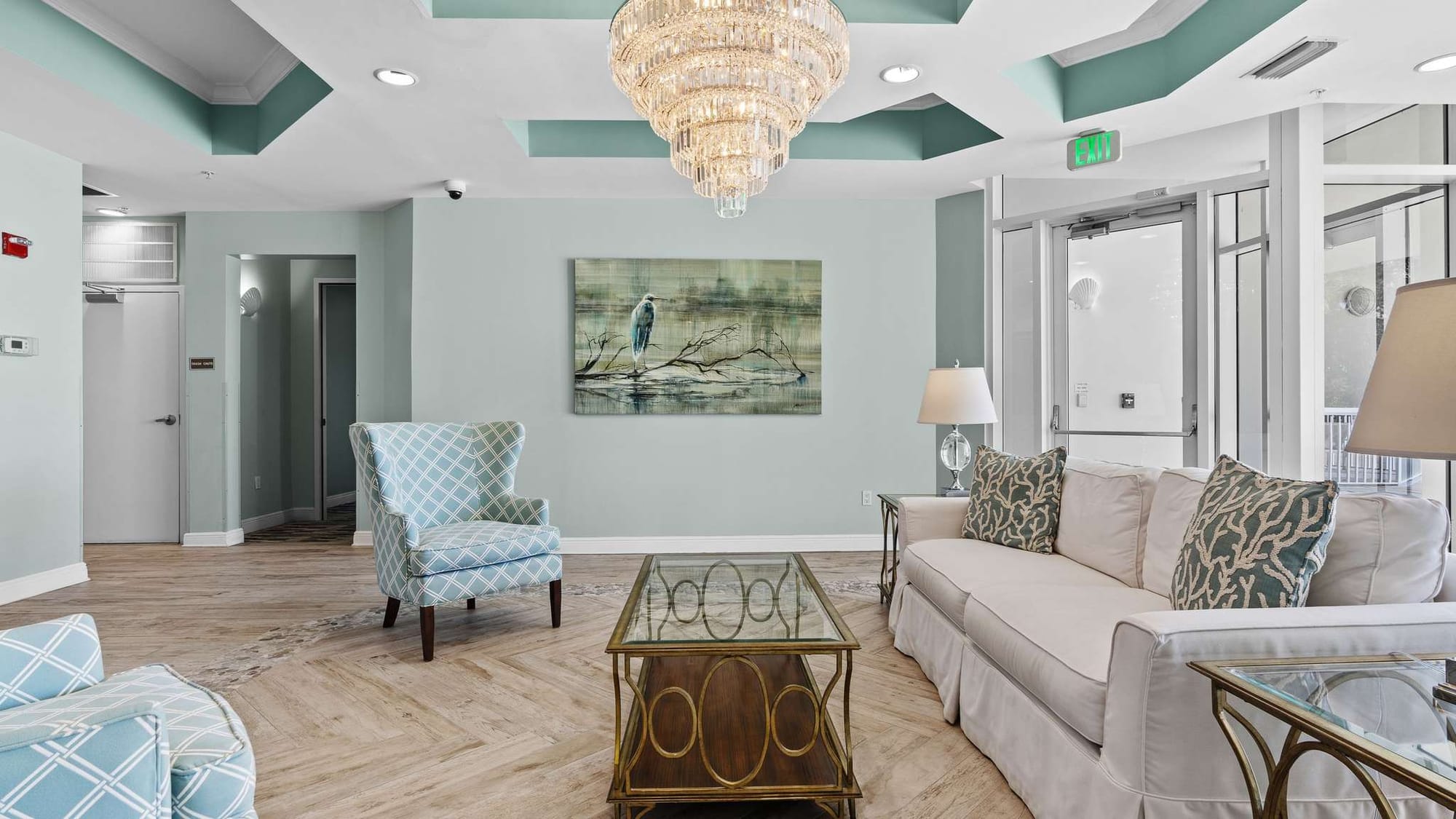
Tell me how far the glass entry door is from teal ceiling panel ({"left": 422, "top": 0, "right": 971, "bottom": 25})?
2056 mm

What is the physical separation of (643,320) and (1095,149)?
114 inches

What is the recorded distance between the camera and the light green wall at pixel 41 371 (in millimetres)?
3920

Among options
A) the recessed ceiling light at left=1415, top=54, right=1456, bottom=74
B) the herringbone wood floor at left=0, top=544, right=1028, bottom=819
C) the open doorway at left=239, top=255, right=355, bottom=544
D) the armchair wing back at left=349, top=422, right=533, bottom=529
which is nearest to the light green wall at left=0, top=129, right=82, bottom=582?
the herringbone wood floor at left=0, top=544, right=1028, bottom=819

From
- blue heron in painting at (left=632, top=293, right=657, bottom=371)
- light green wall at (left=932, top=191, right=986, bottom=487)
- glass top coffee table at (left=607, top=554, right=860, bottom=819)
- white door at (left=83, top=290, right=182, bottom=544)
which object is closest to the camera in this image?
glass top coffee table at (left=607, top=554, right=860, bottom=819)

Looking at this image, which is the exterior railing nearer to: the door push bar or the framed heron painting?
the door push bar

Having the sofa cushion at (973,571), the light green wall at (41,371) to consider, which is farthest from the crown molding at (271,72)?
the sofa cushion at (973,571)

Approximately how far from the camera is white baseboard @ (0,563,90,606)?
390 cm

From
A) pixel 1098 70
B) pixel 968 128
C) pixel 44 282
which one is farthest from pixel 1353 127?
pixel 44 282

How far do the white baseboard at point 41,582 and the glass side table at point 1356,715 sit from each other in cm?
544

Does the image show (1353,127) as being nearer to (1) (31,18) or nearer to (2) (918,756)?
(2) (918,756)

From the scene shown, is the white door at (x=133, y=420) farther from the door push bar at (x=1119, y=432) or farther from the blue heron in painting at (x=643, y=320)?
the door push bar at (x=1119, y=432)

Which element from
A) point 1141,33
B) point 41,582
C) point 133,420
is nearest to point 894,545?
Answer: point 1141,33

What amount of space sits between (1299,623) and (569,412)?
14.0 feet

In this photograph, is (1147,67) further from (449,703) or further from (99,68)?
(99,68)
